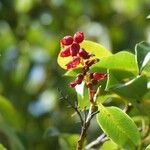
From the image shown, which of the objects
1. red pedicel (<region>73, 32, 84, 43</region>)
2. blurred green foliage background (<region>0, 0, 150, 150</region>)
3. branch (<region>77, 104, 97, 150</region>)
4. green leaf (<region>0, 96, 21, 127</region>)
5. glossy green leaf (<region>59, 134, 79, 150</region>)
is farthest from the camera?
blurred green foliage background (<region>0, 0, 150, 150</region>)

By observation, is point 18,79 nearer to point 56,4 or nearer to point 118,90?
point 56,4

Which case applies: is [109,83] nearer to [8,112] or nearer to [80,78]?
[80,78]

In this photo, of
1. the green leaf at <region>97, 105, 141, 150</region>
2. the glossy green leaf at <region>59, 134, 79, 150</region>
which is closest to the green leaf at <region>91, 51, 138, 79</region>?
the green leaf at <region>97, 105, 141, 150</region>

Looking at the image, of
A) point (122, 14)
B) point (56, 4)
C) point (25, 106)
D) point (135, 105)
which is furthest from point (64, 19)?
point (135, 105)

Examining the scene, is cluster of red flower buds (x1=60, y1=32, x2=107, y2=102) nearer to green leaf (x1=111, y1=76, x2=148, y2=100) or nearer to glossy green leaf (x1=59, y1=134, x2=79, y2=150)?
green leaf (x1=111, y1=76, x2=148, y2=100)

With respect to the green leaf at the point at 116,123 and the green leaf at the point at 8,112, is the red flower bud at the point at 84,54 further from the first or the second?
the green leaf at the point at 8,112
